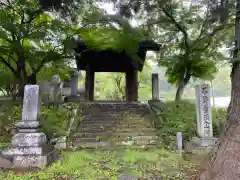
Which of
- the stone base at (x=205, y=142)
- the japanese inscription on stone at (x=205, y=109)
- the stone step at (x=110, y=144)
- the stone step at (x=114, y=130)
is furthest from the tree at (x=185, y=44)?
the stone base at (x=205, y=142)

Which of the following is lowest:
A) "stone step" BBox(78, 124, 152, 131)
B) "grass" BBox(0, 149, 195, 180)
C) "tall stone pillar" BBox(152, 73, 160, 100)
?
"grass" BBox(0, 149, 195, 180)

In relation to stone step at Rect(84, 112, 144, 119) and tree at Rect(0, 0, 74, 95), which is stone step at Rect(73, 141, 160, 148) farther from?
tree at Rect(0, 0, 74, 95)

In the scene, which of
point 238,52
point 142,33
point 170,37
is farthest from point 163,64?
point 238,52

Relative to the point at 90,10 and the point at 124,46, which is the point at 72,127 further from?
the point at 90,10

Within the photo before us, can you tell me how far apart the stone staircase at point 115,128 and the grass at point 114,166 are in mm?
768

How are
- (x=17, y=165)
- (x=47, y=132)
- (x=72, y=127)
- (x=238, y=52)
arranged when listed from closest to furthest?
(x=238, y=52) < (x=17, y=165) < (x=47, y=132) < (x=72, y=127)

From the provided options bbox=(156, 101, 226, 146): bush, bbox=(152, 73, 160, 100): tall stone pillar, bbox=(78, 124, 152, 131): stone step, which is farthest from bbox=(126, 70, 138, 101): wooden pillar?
bbox=(78, 124, 152, 131): stone step

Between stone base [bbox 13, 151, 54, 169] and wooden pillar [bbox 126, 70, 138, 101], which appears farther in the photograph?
wooden pillar [bbox 126, 70, 138, 101]

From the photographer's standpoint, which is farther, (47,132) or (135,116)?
(135,116)

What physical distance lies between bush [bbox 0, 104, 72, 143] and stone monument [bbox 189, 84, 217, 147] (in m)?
4.51

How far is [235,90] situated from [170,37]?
29.3 feet

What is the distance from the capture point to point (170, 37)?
12984 mm

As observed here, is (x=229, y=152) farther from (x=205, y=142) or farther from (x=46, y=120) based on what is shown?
(x=46, y=120)

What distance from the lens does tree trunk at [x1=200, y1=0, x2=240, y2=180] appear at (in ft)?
13.1
